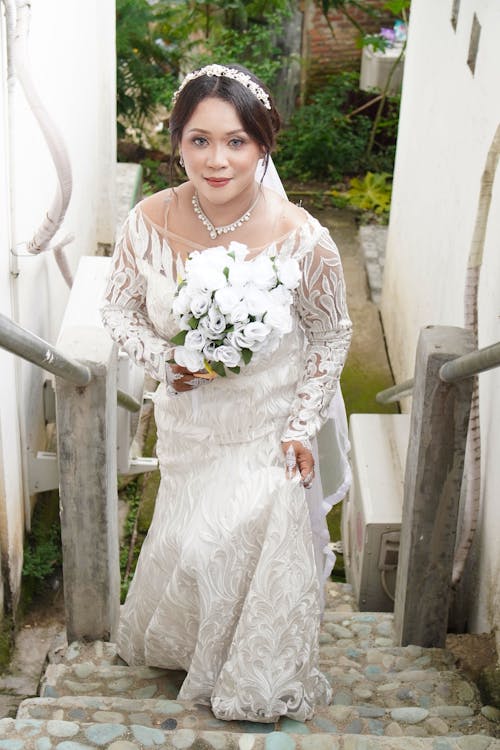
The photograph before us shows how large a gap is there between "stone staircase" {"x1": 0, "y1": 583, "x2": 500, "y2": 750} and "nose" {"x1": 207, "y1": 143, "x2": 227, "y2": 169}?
162 cm

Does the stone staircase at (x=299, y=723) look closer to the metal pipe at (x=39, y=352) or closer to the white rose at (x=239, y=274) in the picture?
the metal pipe at (x=39, y=352)

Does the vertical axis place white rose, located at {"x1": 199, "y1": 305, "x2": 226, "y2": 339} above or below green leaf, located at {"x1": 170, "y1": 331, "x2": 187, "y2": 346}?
above

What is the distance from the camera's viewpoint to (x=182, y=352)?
3311 millimetres

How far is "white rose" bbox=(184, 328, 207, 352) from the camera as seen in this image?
3.26 meters

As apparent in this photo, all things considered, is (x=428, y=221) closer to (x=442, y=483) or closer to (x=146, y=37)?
(x=442, y=483)

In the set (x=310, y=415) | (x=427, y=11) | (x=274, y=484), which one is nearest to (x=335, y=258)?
(x=310, y=415)

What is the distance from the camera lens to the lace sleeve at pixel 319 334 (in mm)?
3521

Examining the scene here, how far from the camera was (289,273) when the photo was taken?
3.30 metres

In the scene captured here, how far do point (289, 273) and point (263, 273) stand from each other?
0.09 metres

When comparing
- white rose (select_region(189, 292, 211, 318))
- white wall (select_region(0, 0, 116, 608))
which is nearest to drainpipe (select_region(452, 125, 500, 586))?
white rose (select_region(189, 292, 211, 318))

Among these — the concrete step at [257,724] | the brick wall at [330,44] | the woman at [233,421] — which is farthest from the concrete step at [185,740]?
the brick wall at [330,44]

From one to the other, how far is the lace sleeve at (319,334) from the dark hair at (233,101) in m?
0.38

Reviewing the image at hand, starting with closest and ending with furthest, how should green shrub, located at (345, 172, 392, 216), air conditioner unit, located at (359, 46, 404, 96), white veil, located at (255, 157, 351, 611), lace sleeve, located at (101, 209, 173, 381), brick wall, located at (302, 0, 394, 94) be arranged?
lace sleeve, located at (101, 209, 173, 381), white veil, located at (255, 157, 351, 611), green shrub, located at (345, 172, 392, 216), air conditioner unit, located at (359, 46, 404, 96), brick wall, located at (302, 0, 394, 94)

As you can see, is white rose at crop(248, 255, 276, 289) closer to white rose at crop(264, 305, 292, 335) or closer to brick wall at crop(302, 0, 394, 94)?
white rose at crop(264, 305, 292, 335)
